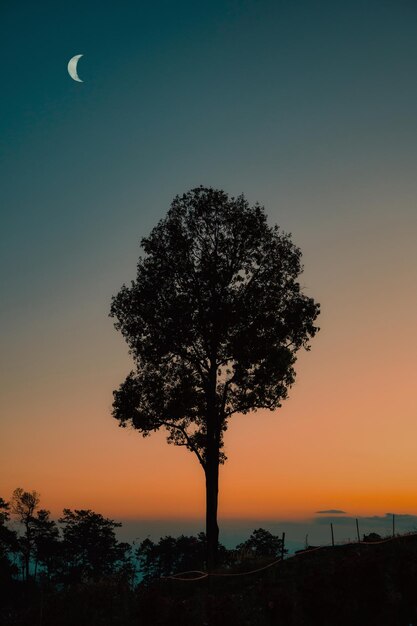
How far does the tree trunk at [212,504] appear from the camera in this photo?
2924 cm

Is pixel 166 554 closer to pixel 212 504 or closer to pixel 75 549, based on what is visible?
pixel 75 549

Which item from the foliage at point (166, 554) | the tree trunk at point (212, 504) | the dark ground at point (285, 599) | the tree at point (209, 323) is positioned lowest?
the foliage at point (166, 554)

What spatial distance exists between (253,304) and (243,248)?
344 cm

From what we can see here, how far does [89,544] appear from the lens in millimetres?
106625

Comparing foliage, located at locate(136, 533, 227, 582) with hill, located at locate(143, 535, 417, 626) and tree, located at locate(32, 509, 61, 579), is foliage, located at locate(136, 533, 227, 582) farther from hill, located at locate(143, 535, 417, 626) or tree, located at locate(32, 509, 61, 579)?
hill, located at locate(143, 535, 417, 626)

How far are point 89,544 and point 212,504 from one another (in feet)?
284

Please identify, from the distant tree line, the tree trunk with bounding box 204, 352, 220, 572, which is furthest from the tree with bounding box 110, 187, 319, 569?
the distant tree line

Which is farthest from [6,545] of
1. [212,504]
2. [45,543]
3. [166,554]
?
[212,504]

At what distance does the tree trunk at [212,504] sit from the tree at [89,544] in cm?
8245

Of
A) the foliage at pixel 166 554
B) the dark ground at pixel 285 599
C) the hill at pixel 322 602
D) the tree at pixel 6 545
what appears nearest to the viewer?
the hill at pixel 322 602

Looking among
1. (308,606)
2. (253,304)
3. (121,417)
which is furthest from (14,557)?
(308,606)

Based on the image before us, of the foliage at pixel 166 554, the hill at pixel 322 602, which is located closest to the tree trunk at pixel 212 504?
the hill at pixel 322 602

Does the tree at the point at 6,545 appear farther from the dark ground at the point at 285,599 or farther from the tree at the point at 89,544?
the dark ground at the point at 285,599

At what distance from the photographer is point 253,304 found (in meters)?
31.7
